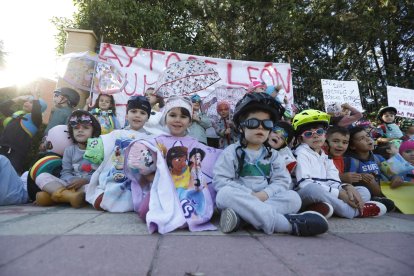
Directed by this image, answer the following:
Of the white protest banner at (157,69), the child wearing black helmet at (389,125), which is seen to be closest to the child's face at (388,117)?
the child wearing black helmet at (389,125)

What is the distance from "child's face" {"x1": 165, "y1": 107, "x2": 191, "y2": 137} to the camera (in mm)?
2652

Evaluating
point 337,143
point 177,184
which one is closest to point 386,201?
point 337,143

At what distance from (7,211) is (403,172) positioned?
4.30m

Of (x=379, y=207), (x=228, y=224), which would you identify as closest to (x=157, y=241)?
(x=228, y=224)

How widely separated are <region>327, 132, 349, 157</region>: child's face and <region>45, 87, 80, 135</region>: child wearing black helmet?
3512mm

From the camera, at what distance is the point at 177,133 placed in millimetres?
2688

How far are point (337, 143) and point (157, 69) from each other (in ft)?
14.0

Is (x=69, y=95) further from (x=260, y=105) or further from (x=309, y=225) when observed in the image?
(x=309, y=225)

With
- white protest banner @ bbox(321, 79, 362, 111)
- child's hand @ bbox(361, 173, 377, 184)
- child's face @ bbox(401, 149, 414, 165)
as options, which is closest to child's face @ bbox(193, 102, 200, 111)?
child's hand @ bbox(361, 173, 377, 184)

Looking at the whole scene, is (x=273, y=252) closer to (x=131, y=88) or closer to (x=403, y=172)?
(x=403, y=172)

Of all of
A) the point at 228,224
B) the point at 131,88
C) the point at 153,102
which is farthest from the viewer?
the point at 131,88

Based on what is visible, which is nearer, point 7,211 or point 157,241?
point 157,241

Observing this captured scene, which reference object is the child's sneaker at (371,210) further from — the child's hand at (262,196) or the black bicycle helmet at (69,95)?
the black bicycle helmet at (69,95)

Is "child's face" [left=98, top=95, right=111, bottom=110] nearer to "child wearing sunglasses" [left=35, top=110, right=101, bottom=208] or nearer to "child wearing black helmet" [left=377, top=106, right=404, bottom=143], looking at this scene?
"child wearing sunglasses" [left=35, top=110, right=101, bottom=208]
